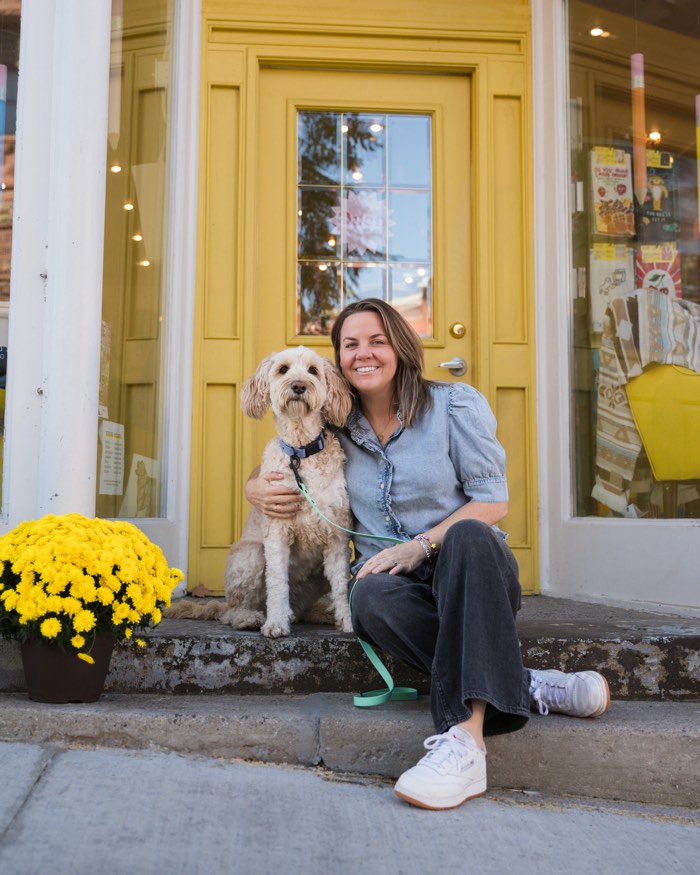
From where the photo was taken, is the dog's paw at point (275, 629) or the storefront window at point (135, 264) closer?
the dog's paw at point (275, 629)

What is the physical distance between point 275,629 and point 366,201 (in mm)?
2468

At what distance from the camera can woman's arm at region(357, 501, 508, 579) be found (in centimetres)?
273

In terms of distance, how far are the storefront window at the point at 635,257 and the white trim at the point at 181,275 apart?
189cm

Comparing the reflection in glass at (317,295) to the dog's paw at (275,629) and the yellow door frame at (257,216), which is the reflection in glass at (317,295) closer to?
the yellow door frame at (257,216)

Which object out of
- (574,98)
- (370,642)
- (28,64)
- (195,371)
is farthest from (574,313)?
(28,64)

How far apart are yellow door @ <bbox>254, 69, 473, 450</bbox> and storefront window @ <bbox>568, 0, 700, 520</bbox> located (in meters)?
0.61

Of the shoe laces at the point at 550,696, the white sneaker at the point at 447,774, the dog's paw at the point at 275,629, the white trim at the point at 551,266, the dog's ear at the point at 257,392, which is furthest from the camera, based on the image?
the white trim at the point at 551,266

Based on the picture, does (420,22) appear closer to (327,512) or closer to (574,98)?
(574,98)

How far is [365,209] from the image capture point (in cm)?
Answer: 465

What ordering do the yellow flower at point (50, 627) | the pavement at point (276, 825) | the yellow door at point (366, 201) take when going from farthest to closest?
the yellow door at point (366, 201) → the yellow flower at point (50, 627) → the pavement at point (276, 825)

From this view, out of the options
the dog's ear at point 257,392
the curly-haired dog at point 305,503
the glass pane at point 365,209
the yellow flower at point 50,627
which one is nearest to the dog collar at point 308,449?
the curly-haired dog at point 305,503

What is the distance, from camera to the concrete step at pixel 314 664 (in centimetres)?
299

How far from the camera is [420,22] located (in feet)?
14.9

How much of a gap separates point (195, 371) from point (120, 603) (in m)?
1.85
